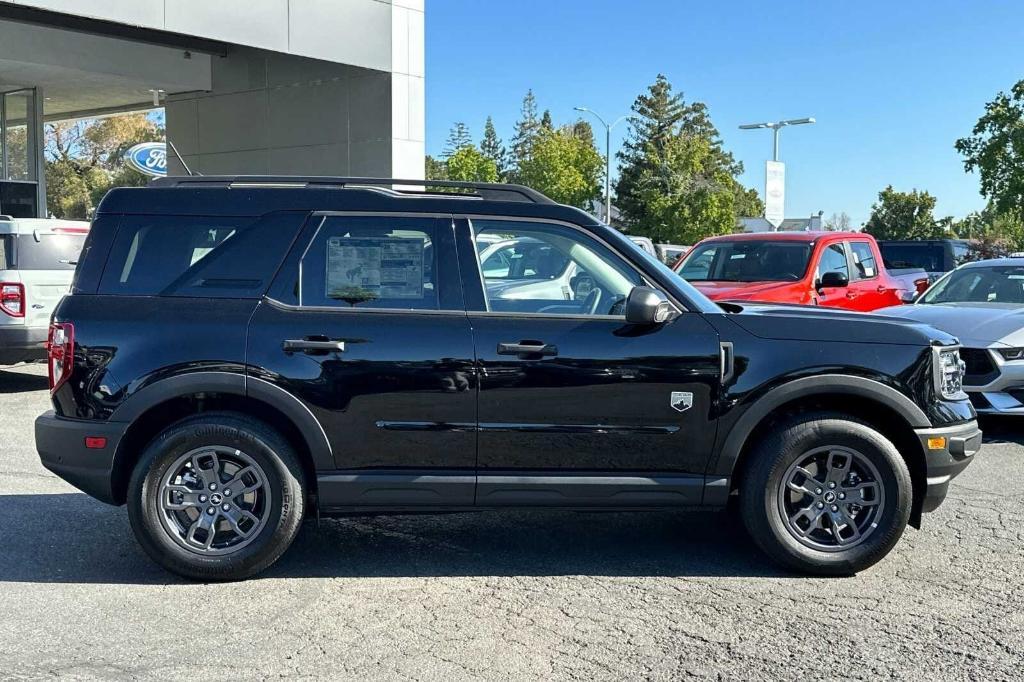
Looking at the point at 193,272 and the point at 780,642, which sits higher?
the point at 193,272

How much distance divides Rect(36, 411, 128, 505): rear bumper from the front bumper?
12.6 ft

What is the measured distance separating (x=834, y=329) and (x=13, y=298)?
851 centimetres

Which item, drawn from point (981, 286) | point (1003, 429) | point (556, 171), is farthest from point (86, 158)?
point (1003, 429)

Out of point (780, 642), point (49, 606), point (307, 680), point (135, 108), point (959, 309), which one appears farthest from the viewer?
point (135, 108)

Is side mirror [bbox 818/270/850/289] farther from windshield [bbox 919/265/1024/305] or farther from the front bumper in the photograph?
the front bumper

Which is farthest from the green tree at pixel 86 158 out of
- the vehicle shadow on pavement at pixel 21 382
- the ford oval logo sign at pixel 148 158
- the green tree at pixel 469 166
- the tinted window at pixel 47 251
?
the tinted window at pixel 47 251

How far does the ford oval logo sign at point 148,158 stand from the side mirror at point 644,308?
81.2 feet

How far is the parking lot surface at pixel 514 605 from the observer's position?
3.91m

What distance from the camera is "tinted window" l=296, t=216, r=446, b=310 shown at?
192 inches

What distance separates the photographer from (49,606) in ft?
14.9

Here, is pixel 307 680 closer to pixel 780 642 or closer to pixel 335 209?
pixel 780 642

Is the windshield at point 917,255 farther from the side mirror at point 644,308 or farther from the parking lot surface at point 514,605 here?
the side mirror at point 644,308

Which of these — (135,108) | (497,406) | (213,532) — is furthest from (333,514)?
(135,108)

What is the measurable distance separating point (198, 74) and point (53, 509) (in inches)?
706
